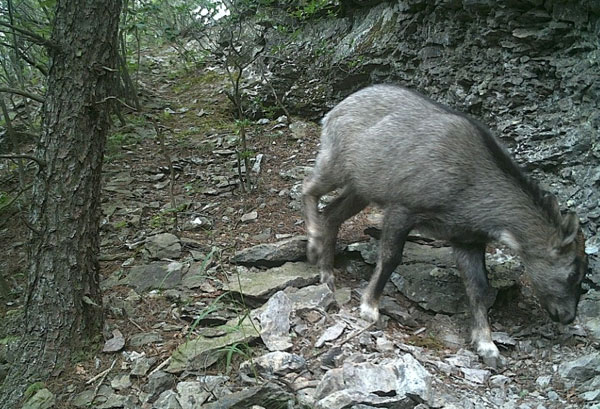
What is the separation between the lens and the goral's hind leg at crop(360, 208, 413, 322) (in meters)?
5.07

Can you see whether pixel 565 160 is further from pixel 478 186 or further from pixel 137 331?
pixel 137 331

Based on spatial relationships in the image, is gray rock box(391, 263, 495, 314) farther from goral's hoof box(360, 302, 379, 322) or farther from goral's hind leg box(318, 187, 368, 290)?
goral's hind leg box(318, 187, 368, 290)

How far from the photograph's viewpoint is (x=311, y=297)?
511cm

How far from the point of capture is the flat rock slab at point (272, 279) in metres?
5.17

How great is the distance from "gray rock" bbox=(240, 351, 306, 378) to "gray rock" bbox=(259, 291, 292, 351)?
0.18 m

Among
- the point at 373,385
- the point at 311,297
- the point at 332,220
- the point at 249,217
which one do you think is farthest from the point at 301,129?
the point at 373,385

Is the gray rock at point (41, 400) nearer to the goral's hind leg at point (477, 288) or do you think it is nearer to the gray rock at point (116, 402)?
the gray rock at point (116, 402)

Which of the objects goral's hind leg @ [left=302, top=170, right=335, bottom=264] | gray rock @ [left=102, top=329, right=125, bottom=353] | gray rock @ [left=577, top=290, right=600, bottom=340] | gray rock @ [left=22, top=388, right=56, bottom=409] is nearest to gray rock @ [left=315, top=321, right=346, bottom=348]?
goral's hind leg @ [left=302, top=170, right=335, bottom=264]

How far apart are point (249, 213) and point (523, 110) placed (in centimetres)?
343

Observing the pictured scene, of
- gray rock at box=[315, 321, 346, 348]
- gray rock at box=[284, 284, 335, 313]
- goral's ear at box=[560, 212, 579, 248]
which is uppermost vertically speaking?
goral's ear at box=[560, 212, 579, 248]

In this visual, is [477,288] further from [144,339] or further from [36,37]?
[36,37]

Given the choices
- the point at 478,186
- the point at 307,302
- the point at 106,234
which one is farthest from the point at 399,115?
the point at 106,234

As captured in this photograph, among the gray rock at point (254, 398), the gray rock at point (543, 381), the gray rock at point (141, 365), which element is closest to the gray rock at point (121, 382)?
the gray rock at point (141, 365)

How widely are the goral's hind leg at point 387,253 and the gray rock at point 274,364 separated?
1.06m
